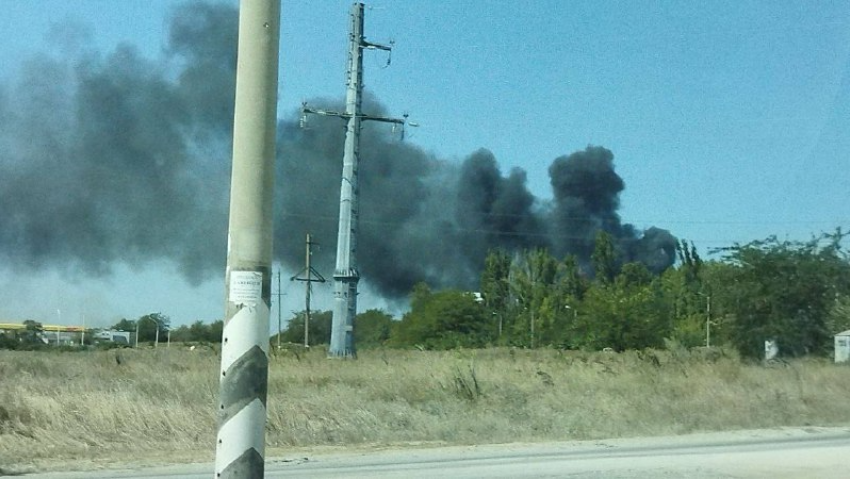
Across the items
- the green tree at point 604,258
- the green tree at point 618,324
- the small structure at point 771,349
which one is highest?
the green tree at point 604,258

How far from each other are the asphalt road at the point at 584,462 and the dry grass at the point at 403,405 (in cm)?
171

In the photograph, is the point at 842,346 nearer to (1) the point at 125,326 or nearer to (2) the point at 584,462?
(2) the point at 584,462

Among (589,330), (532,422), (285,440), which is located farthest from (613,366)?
(589,330)

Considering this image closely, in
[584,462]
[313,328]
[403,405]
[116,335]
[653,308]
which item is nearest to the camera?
[584,462]

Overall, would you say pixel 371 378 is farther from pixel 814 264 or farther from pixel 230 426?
pixel 814 264

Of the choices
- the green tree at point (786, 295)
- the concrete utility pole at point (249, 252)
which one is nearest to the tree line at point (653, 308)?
the green tree at point (786, 295)

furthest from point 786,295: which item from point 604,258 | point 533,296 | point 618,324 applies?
point 604,258

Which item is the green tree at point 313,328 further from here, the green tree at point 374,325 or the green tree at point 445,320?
the green tree at point 445,320

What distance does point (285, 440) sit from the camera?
17000mm

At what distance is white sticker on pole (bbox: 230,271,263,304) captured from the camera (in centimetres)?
480

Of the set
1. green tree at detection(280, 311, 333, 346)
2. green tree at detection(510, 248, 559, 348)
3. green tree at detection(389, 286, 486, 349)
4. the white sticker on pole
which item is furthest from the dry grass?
green tree at detection(280, 311, 333, 346)

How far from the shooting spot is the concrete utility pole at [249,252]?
4.81m

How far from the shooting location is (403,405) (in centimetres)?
2102

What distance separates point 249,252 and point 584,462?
379 inches
